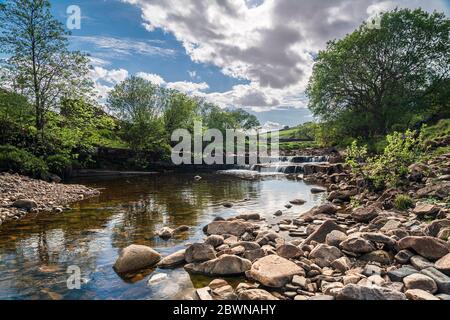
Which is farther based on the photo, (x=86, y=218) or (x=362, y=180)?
(x=362, y=180)


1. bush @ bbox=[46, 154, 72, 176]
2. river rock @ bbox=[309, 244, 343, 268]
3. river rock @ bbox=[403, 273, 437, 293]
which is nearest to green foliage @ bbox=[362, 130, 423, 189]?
river rock @ bbox=[309, 244, 343, 268]

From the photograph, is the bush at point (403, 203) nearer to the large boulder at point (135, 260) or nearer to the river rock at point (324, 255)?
the river rock at point (324, 255)

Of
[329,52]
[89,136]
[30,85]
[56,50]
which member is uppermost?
[329,52]

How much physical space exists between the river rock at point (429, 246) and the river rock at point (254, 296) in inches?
128

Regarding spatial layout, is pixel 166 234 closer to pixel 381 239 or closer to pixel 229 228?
pixel 229 228

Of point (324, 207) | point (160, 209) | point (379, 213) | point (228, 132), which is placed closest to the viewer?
point (379, 213)

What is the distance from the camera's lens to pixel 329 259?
5965 mm

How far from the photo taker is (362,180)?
14.1m

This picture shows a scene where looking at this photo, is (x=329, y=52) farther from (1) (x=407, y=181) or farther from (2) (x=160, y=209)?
(2) (x=160, y=209)

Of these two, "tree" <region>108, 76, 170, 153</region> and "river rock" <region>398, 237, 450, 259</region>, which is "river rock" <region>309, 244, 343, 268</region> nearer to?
"river rock" <region>398, 237, 450, 259</region>

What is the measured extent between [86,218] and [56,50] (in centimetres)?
1744

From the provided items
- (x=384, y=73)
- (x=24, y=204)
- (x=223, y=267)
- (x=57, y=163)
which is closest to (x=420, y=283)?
(x=223, y=267)

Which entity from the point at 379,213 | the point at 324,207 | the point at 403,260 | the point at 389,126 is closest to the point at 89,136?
the point at 324,207

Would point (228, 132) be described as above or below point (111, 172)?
above
